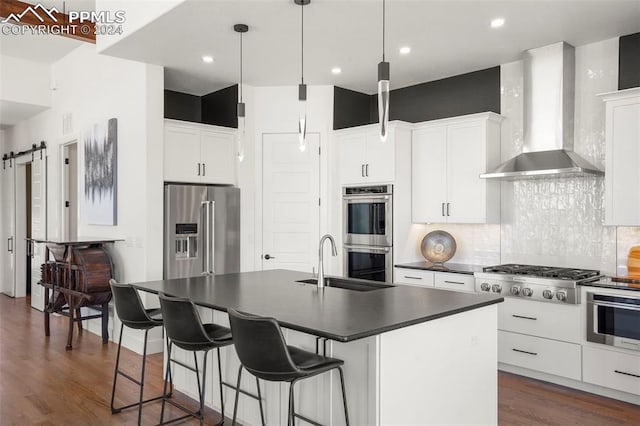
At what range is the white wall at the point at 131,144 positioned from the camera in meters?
4.96

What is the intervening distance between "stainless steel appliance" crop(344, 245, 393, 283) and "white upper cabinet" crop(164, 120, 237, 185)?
63.9 inches

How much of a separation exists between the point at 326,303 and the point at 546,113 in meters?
2.93

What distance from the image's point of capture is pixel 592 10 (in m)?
3.63

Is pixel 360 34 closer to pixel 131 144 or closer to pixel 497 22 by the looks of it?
pixel 497 22

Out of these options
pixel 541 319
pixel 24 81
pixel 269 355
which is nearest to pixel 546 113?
pixel 541 319

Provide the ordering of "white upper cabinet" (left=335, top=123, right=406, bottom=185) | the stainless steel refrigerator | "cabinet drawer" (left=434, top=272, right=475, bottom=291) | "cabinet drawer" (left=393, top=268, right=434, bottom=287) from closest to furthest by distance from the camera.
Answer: "cabinet drawer" (left=434, top=272, right=475, bottom=291) → "cabinet drawer" (left=393, top=268, right=434, bottom=287) → the stainless steel refrigerator → "white upper cabinet" (left=335, top=123, right=406, bottom=185)

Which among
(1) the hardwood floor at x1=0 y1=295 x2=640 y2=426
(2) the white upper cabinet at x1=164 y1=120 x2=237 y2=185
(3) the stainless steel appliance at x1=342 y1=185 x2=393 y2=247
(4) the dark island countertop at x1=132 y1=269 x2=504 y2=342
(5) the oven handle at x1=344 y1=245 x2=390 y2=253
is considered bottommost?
(1) the hardwood floor at x1=0 y1=295 x2=640 y2=426

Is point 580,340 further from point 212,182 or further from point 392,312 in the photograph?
point 212,182

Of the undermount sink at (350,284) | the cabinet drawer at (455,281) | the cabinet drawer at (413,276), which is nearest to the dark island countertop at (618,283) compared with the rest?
the cabinet drawer at (455,281)

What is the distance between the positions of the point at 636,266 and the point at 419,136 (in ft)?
7.77

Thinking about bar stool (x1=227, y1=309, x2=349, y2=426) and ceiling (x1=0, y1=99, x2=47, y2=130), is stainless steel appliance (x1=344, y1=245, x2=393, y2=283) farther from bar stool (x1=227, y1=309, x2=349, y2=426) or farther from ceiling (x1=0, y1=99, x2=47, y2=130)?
ceiling (x1=0, y1=99, x2=47, y2=130)

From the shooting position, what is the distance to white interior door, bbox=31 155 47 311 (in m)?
7.24

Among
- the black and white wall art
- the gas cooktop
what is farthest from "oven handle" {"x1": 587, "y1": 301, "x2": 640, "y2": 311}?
the black and white wall art

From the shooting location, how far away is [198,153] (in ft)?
17.7
